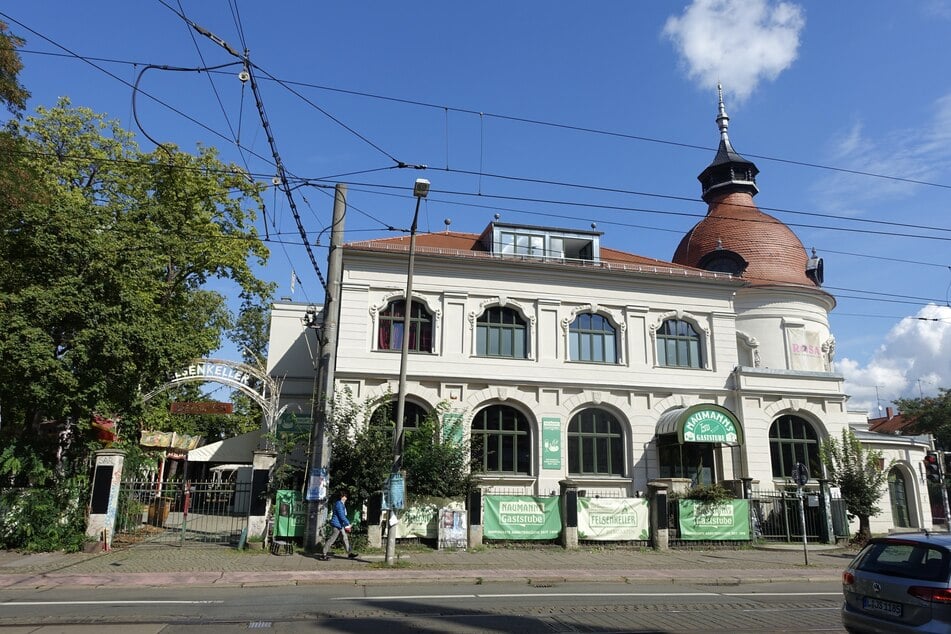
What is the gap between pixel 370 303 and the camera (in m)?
24.0

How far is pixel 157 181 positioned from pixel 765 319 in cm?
2712

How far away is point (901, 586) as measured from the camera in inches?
282

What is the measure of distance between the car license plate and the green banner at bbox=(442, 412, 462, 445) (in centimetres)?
1465

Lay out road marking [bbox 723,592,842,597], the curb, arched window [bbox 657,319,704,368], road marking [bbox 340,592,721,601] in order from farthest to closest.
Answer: arched window [bbox 657,319,704,368], the curb, road marking [bbox 723,592,842,597], road marking [bbox 340,592,721,601]

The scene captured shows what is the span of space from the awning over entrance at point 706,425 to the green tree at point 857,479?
3.51 metres

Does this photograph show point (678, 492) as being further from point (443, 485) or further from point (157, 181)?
point (157, 181)

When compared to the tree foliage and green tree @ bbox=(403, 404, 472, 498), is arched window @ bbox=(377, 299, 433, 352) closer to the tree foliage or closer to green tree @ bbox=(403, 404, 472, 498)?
the tree foliage

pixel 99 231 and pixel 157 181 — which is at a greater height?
pixel 157 181

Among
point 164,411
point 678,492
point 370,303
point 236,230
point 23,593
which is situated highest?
point 236,230

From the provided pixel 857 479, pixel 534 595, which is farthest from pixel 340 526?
pixel 857 479

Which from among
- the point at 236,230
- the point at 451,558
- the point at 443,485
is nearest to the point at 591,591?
the point at 451,558

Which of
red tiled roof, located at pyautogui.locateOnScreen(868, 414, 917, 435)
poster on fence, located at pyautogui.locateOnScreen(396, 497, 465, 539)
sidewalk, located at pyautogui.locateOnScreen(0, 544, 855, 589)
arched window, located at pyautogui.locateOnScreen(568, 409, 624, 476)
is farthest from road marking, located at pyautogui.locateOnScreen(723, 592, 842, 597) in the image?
red tiled roof, located at pyautogui.locateOnScreen(868, 414, 917, 435)

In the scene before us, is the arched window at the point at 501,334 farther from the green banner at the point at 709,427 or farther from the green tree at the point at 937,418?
the green tree at the point at 937,418

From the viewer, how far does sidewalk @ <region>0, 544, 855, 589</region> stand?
13492mm
